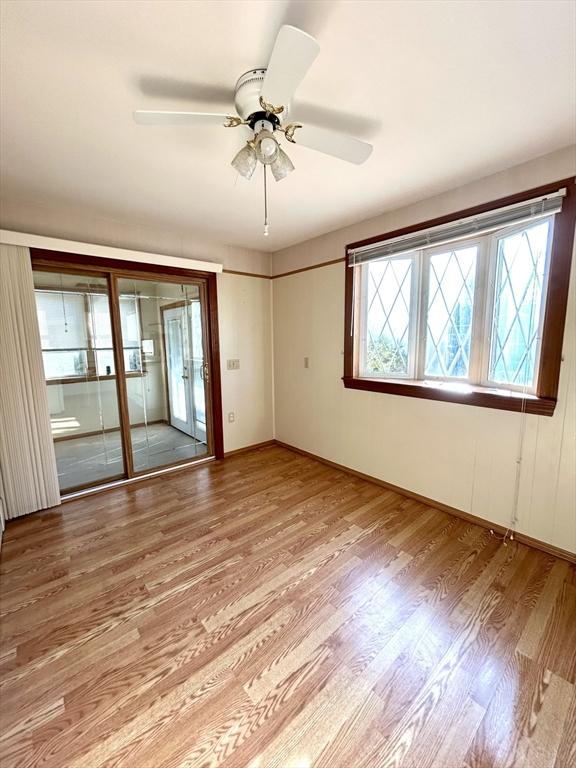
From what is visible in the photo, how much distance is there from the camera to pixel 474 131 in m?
1.67

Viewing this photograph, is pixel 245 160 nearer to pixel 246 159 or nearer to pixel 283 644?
pixel 246 159

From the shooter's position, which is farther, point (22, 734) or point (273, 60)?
point (22, 734)

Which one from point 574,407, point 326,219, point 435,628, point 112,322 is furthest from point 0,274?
point 574,407

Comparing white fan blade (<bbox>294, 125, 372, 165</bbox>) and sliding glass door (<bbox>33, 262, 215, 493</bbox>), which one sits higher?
white fan blade (<bbox>294, 125, 372, 165</bbox>)

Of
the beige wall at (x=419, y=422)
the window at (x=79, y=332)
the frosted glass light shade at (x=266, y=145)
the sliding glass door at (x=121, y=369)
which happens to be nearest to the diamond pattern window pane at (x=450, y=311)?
the beige wall at (x=419, y=422)

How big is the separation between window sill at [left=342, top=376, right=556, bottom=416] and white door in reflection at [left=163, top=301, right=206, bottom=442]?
1811mm

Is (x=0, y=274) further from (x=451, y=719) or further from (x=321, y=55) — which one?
(x=451, y=719)

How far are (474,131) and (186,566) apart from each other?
119 inches

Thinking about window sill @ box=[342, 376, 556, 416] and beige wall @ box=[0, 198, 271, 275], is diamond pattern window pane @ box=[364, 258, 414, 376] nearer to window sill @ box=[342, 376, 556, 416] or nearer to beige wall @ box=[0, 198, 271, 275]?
window sill @ box=[342, 376, 556, 416]

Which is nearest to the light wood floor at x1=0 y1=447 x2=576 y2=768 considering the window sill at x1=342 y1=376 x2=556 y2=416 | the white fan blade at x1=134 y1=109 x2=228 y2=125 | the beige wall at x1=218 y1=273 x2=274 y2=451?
the window sill at x1=342 y1=376 x2=556 y2=416

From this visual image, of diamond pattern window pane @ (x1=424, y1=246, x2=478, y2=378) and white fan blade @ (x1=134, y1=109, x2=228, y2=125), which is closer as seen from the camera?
white fan blade @ (x1=134, y1=109, x2=228, y2=125)

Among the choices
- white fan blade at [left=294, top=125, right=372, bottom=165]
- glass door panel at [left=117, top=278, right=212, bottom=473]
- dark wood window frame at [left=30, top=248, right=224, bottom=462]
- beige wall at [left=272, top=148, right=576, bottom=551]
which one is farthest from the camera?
glass door panel at [left=117, top=278, right=212, bottom=473]

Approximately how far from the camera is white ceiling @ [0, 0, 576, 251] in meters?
1.08

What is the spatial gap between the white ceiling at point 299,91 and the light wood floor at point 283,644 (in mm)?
2503
